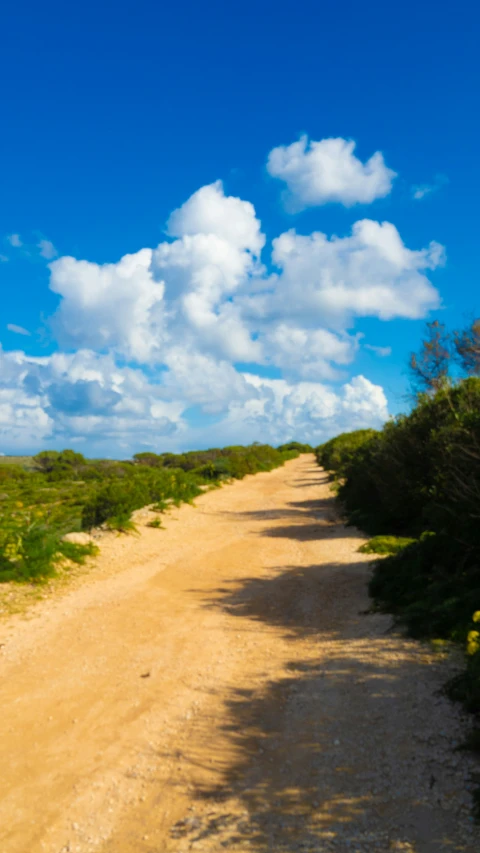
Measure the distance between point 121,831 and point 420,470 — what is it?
37.1 ft

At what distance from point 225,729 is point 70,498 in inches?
1057

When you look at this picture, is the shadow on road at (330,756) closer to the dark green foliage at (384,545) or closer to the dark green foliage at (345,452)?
the dark green foliage at (384,545)

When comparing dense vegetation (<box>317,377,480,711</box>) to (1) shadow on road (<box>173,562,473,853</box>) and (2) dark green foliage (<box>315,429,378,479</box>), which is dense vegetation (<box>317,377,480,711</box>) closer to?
(1) shadow on road (<box>173,562,473,853</box>)

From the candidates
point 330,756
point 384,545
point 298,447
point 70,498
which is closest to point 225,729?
point 330,756

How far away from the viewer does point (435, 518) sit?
354 inches

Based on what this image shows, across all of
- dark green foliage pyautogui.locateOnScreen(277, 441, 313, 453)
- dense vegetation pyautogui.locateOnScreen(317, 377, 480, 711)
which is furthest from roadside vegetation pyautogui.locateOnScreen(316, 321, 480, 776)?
dark green foliage pyautogui.locateOnScreen(277, 441, 313, 453)

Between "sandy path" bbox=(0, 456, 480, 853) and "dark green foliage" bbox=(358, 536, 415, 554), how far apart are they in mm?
2386

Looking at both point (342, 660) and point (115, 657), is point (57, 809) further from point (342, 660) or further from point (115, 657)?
point (342, 660)

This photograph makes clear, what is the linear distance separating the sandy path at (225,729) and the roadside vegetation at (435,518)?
49cm

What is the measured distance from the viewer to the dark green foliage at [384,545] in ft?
38.6

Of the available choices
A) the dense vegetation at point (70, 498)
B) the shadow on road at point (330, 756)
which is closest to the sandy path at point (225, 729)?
the shadow on road at point (330, 756)

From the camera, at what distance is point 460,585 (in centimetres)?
731

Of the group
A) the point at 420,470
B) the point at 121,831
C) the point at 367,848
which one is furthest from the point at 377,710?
the point at 420,470

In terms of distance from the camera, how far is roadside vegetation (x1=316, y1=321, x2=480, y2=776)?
6.79 m
